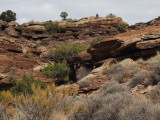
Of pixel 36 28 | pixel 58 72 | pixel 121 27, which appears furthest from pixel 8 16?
pixel 58 72

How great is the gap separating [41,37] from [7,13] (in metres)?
23.6

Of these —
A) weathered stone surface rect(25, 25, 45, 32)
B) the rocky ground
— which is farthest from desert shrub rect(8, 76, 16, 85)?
weathered stone surface rect(25, 25, 45, 32)

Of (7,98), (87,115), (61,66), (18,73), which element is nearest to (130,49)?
(61,66)

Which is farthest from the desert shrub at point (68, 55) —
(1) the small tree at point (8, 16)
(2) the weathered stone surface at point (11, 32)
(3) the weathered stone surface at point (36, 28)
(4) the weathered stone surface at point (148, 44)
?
(1) the small tree at point (8, 16)

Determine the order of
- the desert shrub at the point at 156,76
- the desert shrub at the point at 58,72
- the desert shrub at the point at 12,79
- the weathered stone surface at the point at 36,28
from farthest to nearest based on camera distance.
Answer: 1. the weathered stone surface at the point at 36,28
2. the desert shrub at the point at 58,72
3. the desert shrub at the point at 12,79
4. the desert shrub at the point at 156,76

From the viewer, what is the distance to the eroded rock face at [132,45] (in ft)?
39.0

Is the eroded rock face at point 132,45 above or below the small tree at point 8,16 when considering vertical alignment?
below

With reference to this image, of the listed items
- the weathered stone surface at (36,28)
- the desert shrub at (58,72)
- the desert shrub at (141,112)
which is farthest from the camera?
the weathered stone surface at (36,28)

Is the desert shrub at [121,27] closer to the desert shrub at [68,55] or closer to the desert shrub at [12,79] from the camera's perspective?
the desert shrub at [68,55]

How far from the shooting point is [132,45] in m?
12.5

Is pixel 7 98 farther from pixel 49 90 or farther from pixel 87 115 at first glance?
pixel 87 115

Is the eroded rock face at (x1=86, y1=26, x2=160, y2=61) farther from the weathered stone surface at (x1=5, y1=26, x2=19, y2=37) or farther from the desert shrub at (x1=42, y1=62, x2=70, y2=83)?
the weathered stone surface at (x1=5, y1=26, x2=19, y2=37)

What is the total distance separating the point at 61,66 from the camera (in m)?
17.1

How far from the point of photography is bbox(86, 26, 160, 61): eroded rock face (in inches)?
468
